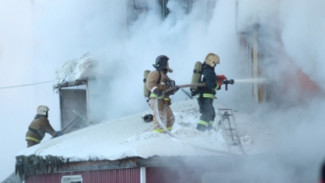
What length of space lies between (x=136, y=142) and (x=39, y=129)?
12.1ft

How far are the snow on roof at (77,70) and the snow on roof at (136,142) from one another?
9.50ft

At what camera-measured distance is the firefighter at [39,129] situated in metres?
14.4

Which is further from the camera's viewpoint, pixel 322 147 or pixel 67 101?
pixel 67 101

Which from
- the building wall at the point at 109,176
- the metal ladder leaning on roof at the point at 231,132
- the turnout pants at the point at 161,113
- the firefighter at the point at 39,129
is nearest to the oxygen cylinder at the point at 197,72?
the turnout pants at the point at 161,113

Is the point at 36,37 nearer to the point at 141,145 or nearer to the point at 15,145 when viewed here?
the point at 15,145

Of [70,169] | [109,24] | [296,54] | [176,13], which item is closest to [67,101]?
[109,24]

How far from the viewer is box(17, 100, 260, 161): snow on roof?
433 inches

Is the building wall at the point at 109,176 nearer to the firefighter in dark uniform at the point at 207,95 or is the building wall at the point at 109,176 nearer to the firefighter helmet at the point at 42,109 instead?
the firefighter in dark uniform at the point at 207,95

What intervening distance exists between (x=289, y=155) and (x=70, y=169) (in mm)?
3713

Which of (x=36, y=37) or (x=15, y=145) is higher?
(x=36, y=37)

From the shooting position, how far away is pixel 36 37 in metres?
20.7

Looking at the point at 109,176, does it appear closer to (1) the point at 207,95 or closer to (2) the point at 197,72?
(1) the point at 207,95

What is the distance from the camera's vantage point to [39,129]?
47.5ft

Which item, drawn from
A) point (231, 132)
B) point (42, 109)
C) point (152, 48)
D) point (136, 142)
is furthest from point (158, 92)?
point (152, 48)
